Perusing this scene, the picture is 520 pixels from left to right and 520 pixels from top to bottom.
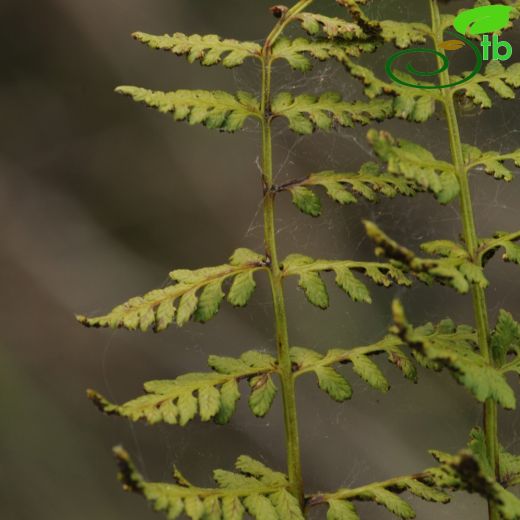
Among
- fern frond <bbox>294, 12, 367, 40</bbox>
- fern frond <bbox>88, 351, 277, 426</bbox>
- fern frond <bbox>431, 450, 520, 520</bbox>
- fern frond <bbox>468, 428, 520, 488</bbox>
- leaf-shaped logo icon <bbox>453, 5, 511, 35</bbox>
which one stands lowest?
fern frond <bbox>468, 428, 520, 488</bbox>

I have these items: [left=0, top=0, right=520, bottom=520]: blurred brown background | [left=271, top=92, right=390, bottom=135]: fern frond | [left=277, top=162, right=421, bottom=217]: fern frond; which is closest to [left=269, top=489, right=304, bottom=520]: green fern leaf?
[left=277, top=162, right=421, bottom=217]: fern frond

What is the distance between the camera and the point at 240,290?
4.81 ft

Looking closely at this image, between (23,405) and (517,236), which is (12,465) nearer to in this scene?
(23,405)

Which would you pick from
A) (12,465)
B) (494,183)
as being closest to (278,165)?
(494,183)

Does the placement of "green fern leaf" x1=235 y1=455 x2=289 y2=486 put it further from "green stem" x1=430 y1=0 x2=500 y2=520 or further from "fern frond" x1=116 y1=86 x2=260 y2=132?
"fern frond" x1=116 y1=86 x2=260 y2=132

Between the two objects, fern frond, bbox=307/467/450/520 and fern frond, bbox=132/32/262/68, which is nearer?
fern frond, bbox=307/467/450/520

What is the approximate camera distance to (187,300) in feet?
4.72

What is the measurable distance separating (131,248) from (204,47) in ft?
5.83

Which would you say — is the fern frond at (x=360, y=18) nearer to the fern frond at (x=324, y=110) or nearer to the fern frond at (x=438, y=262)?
the fern frond at (x=324, y=110)

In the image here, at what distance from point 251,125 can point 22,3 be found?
1108 millimetres

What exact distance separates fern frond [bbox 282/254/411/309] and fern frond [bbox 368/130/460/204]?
215 mm

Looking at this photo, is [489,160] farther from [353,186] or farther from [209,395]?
[209,395]

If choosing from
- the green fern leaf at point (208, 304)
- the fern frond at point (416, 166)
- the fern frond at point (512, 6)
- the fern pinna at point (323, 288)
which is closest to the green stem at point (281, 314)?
the fern pinna at point (323, 288)

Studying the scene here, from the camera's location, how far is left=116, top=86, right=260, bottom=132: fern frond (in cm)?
146
